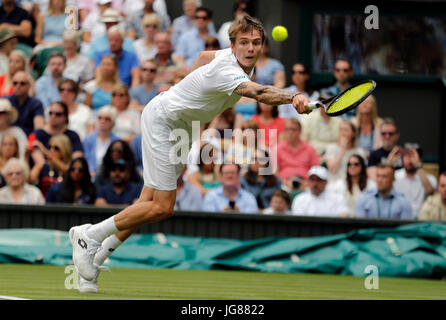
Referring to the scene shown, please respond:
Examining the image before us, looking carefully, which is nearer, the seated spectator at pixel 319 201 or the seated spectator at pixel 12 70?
the seated spectator at pixel 319 201

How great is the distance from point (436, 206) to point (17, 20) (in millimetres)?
6732

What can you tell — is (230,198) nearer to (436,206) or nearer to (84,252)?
(436,206)

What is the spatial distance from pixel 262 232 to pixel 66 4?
18.1 feet

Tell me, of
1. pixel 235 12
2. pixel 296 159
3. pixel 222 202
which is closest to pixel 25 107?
pixel 222 202

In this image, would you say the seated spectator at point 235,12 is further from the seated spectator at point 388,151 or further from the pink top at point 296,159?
the seated spectator at point 388,151

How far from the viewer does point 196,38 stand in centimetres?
1390

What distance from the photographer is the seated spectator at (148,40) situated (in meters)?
14.0

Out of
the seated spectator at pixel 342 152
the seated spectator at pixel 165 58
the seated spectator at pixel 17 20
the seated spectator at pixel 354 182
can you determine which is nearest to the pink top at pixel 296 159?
the seated spectator at pixel 342 152

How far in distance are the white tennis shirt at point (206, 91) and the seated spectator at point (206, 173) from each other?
14.5 ft

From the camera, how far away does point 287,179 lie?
39.8ft

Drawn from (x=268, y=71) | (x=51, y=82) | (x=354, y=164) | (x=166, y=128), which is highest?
(x=268, y=71)

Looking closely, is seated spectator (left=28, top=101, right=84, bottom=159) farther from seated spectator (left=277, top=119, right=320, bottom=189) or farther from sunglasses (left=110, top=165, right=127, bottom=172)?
seated spectator (left=277, top=119, right=320, bottom=189)

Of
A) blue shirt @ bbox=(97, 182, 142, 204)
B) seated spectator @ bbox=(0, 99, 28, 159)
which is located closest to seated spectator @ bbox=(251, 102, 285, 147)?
blue shirt @ bbox=(97, 182, 142, 204)
